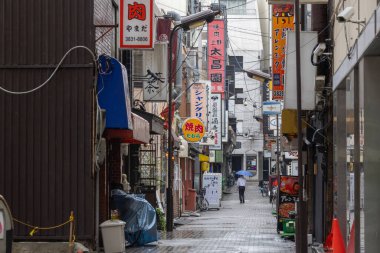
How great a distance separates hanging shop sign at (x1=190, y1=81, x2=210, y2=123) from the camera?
47094 mm

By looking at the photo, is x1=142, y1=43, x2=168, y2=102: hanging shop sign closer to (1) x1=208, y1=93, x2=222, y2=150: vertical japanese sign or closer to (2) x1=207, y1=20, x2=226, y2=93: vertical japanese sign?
(2) x1=207, y1=20, x2=226, y2=93: vertical japanese sign

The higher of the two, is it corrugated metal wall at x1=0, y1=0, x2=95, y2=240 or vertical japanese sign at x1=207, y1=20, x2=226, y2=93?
vertical japanese sign at x1=207, y1=20, x2=226, y2=93

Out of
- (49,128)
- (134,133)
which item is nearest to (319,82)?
(134,133)

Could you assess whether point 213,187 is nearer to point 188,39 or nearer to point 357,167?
point 188,39

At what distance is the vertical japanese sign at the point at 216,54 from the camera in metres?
52.1

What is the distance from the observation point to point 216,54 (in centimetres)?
5334

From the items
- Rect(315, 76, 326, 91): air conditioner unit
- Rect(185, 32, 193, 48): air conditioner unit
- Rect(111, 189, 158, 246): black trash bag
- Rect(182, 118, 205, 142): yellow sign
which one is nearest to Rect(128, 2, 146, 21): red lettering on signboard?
Rect(315, 76, 326, 91): air conditioner unit

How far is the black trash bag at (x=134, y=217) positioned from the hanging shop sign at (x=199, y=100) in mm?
23942

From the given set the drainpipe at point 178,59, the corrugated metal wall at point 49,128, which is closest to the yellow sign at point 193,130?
the drainpipe at point 178,59

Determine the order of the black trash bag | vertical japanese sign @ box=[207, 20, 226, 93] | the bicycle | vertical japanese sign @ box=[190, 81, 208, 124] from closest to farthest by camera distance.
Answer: the black trash bag, vertical japanese sign @ box=[190, 81, 208, 124], the bicycle, vertical japanese sign @ box=[207, 20, 226, 93]

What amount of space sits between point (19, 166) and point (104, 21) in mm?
4410

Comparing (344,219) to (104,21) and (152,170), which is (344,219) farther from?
(152,170)

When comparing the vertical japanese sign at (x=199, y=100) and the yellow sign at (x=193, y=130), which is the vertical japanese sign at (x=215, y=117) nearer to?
the vertical japanese sign at (x=199, y=100)

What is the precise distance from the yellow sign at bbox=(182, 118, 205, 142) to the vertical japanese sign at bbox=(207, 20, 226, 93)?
11740 mm
